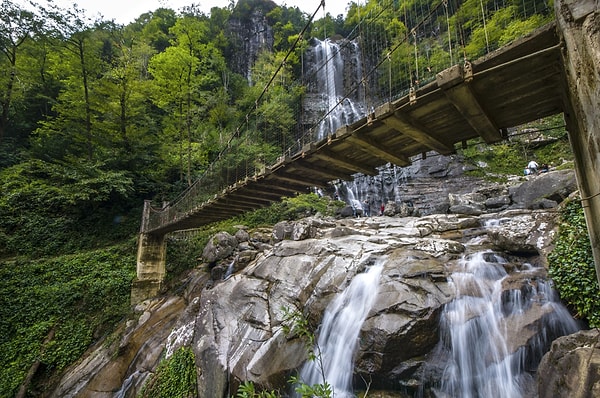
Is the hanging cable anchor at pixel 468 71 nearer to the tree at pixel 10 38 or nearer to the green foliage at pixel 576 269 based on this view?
the green foliage at pixel 576 269

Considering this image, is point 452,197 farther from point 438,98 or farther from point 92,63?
point 92,63

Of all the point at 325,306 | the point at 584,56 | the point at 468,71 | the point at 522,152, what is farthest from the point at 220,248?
the point at 522,152

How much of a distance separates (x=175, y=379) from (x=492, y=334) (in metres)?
5.26

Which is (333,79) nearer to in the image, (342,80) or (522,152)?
(342,80)

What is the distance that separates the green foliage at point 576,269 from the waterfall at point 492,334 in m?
0.18

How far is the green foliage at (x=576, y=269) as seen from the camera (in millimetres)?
3201

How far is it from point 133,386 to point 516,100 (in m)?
7.87

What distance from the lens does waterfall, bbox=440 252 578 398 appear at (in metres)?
3.14

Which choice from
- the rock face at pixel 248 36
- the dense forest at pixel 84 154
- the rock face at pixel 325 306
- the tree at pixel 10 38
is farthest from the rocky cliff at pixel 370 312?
the rock face at pixel 248 36

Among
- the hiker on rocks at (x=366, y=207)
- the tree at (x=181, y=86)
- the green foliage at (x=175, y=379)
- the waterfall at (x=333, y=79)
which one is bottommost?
the green foliage at (x=175, y=379)

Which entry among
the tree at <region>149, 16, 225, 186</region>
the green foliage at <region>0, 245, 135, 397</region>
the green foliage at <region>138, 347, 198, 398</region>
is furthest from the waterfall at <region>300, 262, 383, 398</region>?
the tree at <region>149, 16, 225, 186</region>

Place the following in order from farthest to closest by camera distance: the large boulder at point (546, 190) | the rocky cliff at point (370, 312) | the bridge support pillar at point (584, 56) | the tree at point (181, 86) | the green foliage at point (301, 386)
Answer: the tree at point (181, 86) < the large boulder at point (546, 190) < the rocky cliff at point (370, 312) < the green foliage at point (301, 386) < the bridge support pillar at point (584, 56)

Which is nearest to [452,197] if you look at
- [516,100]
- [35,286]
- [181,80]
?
[516,100]

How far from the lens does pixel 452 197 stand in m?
11.5
